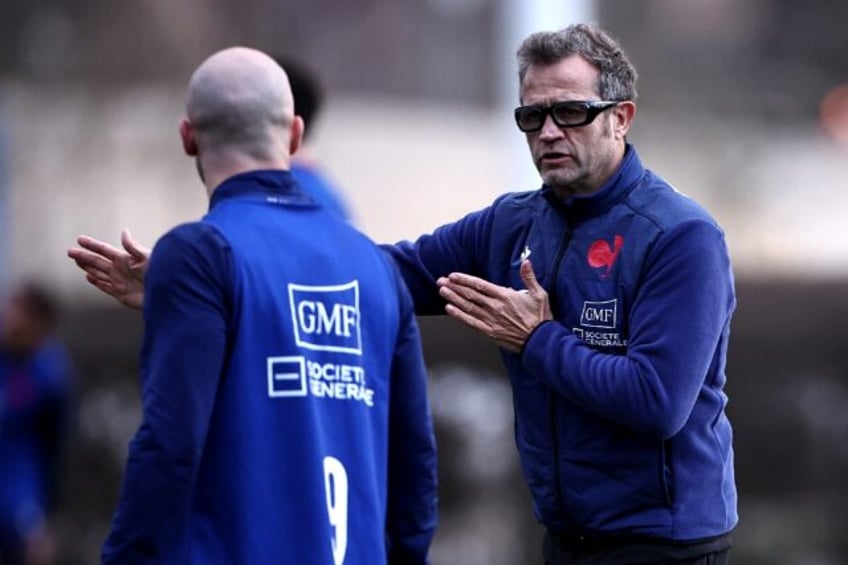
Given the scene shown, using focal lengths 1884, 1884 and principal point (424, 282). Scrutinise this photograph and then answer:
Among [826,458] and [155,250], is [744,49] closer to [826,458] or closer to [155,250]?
[826,458]

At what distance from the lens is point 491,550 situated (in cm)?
1227

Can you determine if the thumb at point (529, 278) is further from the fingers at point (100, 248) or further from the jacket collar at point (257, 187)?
the fingers at point (100, 248)

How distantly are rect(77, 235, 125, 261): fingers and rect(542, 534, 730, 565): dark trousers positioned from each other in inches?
59.6

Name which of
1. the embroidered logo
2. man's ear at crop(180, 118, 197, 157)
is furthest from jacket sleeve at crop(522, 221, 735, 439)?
man's ear at crop(180, 118, 197, 157)

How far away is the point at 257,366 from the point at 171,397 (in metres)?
0.27

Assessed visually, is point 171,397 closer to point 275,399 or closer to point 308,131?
point 275,399

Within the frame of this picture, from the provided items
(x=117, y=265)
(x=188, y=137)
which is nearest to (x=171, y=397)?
(x=188, y=137)

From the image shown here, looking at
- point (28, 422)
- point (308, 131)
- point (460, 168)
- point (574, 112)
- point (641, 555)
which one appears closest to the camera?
point (641, 555)

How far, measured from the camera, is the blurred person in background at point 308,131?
7.38 meters

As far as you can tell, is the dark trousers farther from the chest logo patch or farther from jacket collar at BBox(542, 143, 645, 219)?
jacket collar at BBox(542, 143, 645, 219)

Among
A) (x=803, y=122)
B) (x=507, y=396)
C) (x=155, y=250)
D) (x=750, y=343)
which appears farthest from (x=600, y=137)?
(x=803, y=122)

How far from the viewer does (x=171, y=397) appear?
4.48 meters

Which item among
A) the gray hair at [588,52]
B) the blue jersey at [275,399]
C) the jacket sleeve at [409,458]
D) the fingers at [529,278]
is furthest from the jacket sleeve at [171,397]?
the gray hair at [588,52]

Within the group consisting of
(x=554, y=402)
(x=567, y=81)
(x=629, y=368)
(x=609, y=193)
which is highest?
(x=567, y=81)
